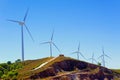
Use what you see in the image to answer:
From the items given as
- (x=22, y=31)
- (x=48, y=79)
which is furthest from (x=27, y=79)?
(x=22, y=31)

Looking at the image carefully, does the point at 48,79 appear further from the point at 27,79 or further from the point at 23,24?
the point at 23,24

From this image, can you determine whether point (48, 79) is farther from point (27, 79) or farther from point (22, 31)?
point (22, 31)

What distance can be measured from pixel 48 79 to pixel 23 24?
114 ft

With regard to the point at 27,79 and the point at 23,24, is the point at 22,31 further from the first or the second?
the point at 27,79

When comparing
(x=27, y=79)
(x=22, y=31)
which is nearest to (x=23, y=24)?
(x=22, y=31)

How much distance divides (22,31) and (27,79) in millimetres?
28929

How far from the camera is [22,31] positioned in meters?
192

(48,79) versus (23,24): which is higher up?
(23,24)

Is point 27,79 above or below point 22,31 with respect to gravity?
below

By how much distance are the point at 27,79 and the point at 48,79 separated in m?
12.7

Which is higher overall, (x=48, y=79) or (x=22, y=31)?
(x=22, y=31)

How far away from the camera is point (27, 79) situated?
200m

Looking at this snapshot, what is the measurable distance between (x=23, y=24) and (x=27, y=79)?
3273cm
